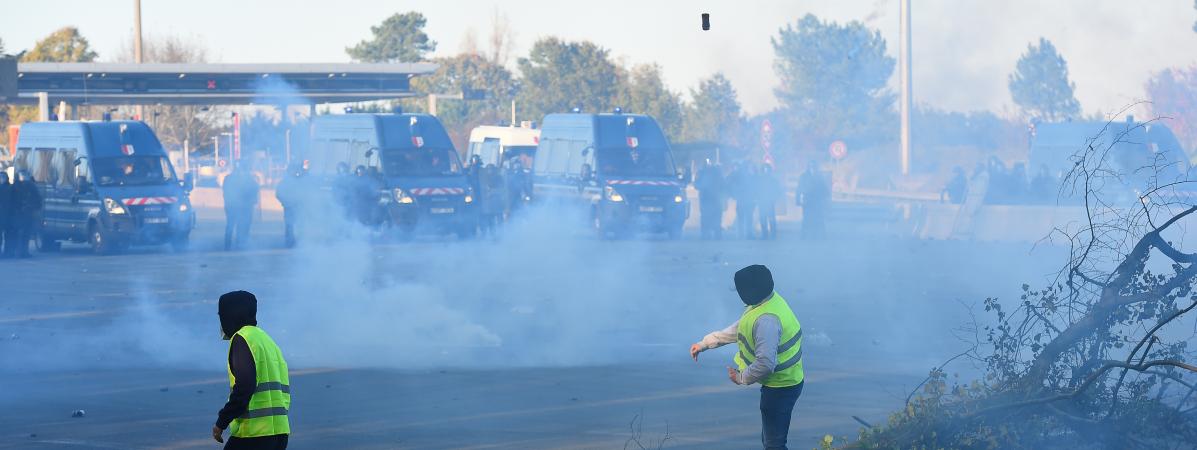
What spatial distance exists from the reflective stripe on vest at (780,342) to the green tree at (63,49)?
209ft

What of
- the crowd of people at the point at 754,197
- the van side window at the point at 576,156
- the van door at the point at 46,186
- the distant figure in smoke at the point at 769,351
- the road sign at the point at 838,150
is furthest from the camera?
the road sign at the point at 838,150

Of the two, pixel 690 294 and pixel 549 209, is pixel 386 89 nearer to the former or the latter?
pixel 549 209

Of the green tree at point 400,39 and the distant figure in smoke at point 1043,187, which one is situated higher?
the green tree at point 400,39

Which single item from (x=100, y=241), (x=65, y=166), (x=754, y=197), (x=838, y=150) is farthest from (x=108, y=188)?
(x=838, y=150)

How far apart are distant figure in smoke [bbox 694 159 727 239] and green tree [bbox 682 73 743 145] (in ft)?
131

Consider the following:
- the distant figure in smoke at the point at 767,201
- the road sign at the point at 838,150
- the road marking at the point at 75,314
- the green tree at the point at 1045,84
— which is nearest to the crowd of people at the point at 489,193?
the distant figure in smoke at the point at 767,201

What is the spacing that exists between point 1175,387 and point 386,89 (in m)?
31.3

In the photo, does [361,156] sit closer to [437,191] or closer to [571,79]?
[437,191]

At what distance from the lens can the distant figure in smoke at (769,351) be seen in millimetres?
7168

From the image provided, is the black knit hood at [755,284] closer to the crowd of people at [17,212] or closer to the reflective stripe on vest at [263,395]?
the reflective stripe on vest at [263,395]

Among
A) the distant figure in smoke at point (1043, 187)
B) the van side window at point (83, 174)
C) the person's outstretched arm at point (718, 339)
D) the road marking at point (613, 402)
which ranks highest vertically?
the van side window at point (83, 174)

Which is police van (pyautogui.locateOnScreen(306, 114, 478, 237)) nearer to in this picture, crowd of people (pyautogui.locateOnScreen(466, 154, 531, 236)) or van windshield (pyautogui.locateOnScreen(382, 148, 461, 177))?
van windshield (pyautogui.locateOnScreen(382, 148, 461, 177))

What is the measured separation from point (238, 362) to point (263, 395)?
0.68 feet

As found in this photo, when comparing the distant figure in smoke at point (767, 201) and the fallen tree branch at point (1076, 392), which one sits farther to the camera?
the distant figure in smoke at point (767, 201)
